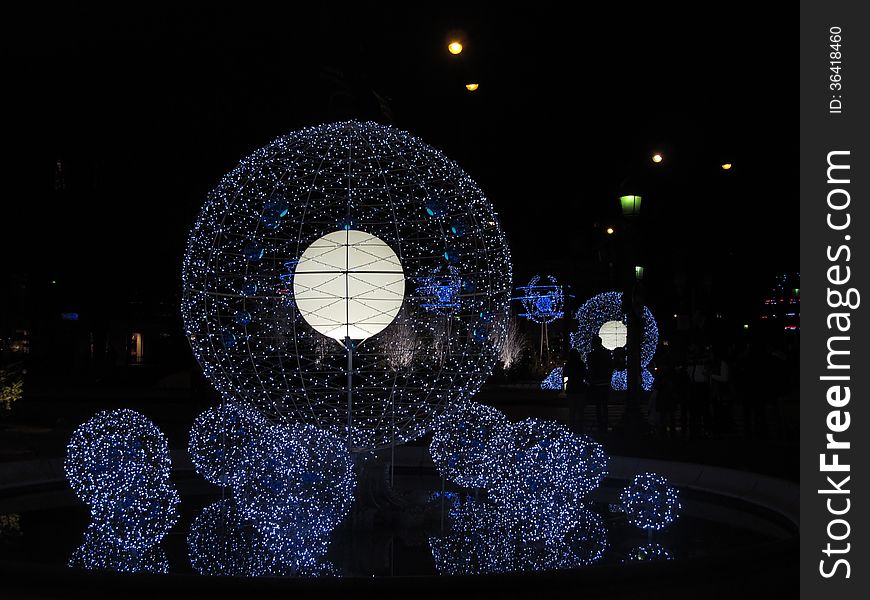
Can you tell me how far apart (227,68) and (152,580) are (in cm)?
2201

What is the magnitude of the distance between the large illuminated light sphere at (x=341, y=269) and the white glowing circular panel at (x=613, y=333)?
2435cm

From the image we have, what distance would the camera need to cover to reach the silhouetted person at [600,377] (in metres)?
17.8

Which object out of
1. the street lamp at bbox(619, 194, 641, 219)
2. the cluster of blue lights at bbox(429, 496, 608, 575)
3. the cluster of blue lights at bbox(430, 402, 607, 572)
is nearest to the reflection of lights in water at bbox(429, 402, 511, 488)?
the cluster of blue lights at bbox(430, 402, 607, 572)

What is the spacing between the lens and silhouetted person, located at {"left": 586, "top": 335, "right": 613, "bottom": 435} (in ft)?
58.4

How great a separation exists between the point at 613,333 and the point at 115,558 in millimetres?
26738

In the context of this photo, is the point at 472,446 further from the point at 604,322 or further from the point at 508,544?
the point at 604,322

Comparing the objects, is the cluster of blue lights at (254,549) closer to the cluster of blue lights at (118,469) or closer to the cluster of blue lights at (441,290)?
the cluster of blue lights at (118,469)

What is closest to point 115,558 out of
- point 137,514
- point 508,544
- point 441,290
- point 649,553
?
point 137,514

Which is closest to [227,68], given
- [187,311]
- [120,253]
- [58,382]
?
[120,253]

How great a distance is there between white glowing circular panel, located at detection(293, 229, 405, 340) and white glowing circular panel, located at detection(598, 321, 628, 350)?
2528cm

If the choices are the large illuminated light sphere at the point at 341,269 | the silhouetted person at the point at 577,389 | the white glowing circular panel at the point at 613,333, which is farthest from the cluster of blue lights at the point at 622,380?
the large illuminated light sphere at the point at 341,269

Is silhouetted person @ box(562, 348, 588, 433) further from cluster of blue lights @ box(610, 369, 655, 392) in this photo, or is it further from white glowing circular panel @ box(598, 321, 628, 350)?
white glowing circular panel @ box(598, 321, 628, 350)

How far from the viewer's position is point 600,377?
58.6 feet
